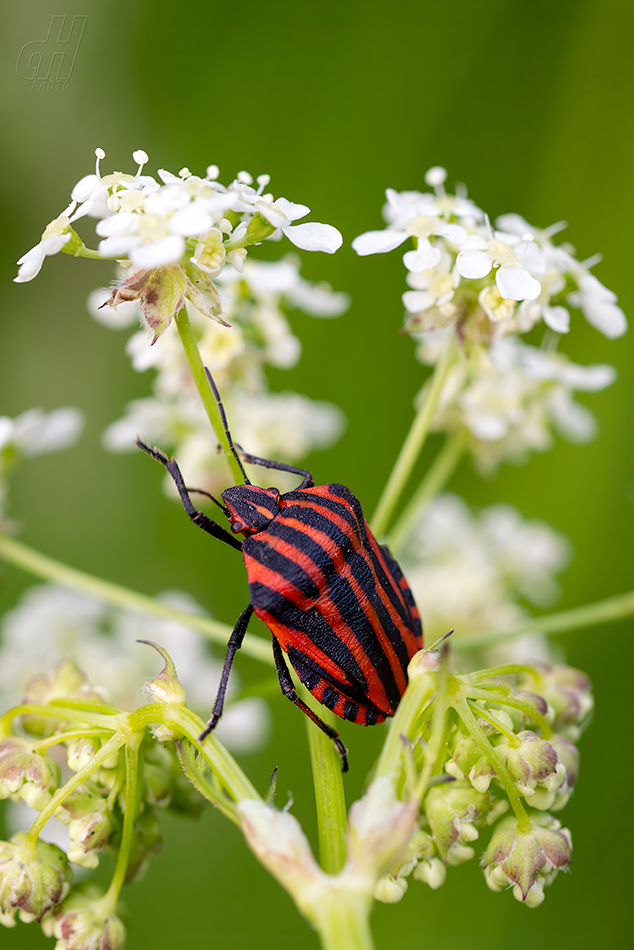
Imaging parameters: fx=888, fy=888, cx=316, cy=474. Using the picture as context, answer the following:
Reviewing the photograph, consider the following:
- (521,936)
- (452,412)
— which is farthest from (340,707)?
(521,936)

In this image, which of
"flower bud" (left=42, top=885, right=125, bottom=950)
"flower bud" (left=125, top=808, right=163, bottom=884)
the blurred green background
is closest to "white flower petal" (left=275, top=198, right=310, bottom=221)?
"flower bud" (left=125, top=808, right=163, bottom=884)

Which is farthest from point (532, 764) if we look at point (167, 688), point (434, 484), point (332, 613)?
point (434, 484)

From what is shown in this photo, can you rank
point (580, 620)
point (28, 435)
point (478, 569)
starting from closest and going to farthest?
point (580, 620)
point (28, 435)
point (478, 569)

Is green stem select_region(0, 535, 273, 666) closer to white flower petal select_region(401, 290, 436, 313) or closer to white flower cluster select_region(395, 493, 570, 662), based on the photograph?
white flower petal select_region(401, 290, 436, 313)

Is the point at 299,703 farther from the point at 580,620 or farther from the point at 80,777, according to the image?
the point at 580,620

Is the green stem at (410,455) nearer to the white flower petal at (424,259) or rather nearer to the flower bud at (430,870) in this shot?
the white flower petal at (424,259)

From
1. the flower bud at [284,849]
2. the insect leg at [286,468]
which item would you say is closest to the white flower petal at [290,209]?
the insect leg at [286,468]

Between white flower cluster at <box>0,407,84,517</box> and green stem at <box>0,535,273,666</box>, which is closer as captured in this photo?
green stem at <box>0,535,273,666</box>
